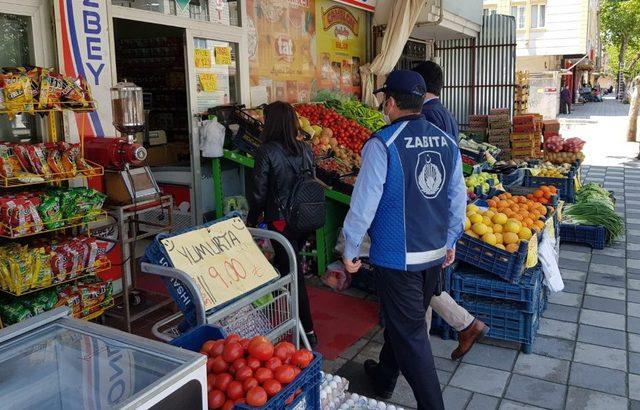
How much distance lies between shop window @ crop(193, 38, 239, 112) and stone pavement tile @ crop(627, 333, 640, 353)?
4746 mm

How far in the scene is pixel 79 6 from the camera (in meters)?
4.66

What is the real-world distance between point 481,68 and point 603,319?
8.65m

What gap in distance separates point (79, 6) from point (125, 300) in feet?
7.93

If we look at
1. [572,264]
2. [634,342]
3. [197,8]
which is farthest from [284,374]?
[572,264]

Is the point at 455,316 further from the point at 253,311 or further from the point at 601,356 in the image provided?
the point at 253,311

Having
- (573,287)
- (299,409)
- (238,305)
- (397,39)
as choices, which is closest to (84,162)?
(238,305)

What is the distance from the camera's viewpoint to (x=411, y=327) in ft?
10.3

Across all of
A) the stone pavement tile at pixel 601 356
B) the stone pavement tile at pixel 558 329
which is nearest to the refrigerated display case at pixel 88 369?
the stone pavement tile at pixel 601 356

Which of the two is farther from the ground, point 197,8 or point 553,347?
point 197,8

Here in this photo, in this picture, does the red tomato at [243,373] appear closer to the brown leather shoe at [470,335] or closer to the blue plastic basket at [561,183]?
the brown leather shoe at [470,335]

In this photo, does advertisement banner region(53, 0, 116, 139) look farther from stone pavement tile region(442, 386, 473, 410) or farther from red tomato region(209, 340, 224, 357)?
stone pavement tile region(442, 386, 473, 410)

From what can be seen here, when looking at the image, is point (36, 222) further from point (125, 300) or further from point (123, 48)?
point (123, 48)

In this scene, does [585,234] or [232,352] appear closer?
[232,352]

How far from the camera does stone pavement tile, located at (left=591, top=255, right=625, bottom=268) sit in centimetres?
646
